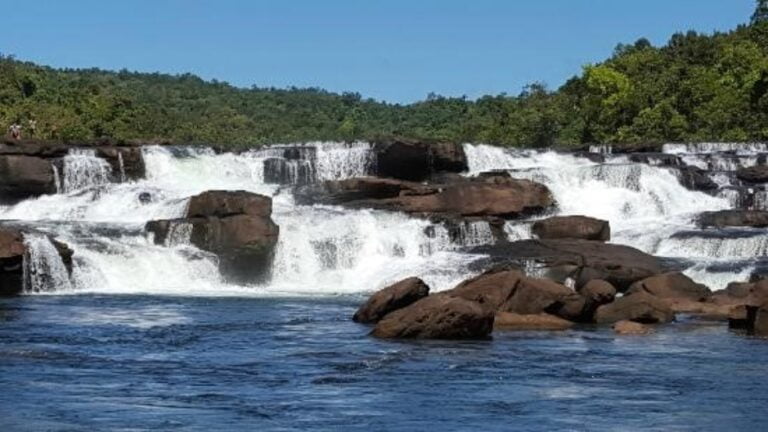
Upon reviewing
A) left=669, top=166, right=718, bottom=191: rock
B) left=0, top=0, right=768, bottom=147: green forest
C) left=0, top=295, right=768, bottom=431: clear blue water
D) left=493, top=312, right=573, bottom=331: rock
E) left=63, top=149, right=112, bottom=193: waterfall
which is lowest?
left=0, top=295, right=768, bottom=431: clear blue water

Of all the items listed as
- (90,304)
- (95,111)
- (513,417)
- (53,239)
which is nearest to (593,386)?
(513,417)

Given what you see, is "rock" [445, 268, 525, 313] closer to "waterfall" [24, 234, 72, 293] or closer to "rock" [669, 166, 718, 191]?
"waterfall" [24, 234, 72, 293]

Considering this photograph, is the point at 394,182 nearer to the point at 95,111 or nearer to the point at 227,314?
the point at 227,314

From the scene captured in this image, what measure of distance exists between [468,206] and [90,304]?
1574 centimetres

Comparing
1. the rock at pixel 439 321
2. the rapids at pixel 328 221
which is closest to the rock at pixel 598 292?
the rock at pixel 439 321

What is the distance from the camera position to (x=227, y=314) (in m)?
32.4

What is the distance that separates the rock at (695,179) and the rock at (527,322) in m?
25.0

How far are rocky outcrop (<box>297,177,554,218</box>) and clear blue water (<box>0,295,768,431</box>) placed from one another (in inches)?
619

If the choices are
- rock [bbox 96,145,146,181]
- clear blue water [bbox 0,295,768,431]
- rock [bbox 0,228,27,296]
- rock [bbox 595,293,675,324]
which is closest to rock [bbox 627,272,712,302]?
rock [bbox 595,293,675,324]

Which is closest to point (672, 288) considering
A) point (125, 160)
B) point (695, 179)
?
point (695, 179)

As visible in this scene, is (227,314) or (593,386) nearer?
(593,386)

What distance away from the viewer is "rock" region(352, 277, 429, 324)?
28.9 meters

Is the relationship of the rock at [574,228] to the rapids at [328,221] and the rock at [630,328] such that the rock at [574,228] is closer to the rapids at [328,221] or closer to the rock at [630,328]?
the rapids at [328,221]

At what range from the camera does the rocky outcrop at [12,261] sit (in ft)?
123
